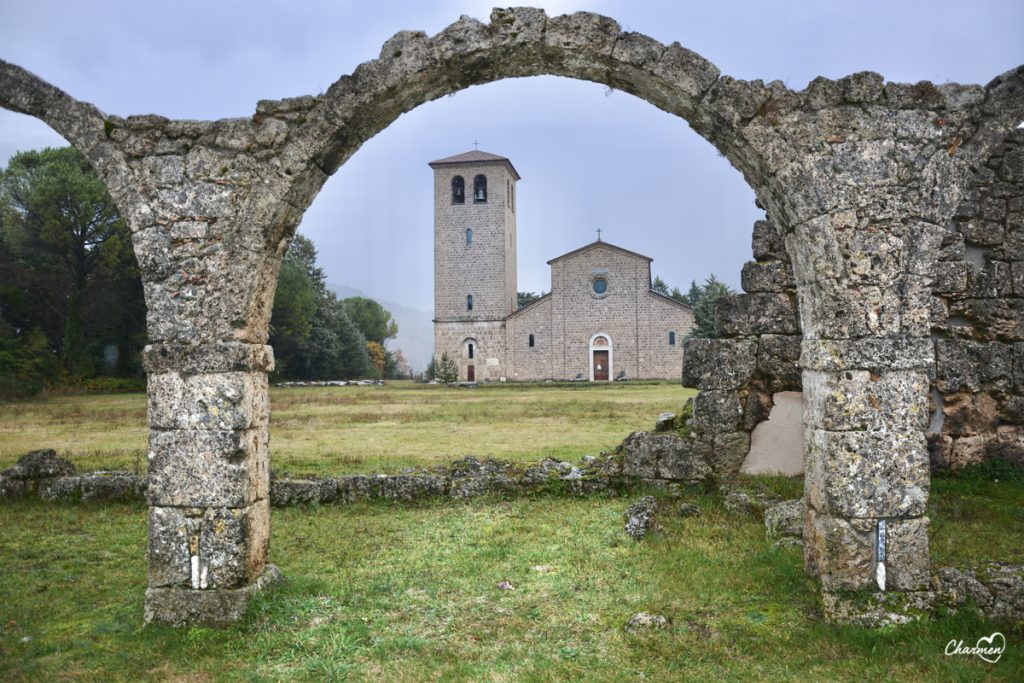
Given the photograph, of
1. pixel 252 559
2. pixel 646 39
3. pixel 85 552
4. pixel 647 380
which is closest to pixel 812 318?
pixel 646 39

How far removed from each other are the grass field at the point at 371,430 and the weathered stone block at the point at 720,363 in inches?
155

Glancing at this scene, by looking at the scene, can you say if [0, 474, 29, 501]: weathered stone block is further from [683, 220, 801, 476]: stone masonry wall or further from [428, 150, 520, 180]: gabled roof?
[428, 150, 520, 180]: gabled roof

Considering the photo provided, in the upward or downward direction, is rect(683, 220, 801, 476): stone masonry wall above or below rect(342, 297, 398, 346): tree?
below

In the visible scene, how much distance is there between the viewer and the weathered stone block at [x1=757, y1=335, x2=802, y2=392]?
8.81 meters

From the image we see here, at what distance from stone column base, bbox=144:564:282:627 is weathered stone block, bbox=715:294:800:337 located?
6341 mm

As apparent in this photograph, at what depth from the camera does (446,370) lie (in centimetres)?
4700

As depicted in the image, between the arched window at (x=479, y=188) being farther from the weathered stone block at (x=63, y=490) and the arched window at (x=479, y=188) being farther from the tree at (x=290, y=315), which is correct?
the weathered stone block at (x=63, y=490)

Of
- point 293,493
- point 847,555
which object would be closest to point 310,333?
point 293,493

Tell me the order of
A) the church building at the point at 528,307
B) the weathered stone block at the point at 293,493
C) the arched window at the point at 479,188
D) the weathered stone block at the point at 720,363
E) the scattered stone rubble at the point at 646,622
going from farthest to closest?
the arched window at the point at 479,188 → the church building at the point at 528,307 → the weathered stone block at the point at 293,493 → the weathered stone block at the point at 720,363 → the scattered stone rubble at the point at 646,622

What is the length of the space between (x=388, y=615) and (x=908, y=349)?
4.29 meters

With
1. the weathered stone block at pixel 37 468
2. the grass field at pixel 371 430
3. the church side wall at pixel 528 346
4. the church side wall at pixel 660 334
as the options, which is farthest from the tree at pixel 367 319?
the weathered stone block at pixel 37 468

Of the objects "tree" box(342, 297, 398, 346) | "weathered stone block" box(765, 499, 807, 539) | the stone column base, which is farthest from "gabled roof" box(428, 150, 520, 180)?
the stone column base

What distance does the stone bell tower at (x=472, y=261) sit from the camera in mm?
48281

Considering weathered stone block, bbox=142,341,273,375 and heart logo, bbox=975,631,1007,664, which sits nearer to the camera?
heart logo, bbox=975,631,1007,664
